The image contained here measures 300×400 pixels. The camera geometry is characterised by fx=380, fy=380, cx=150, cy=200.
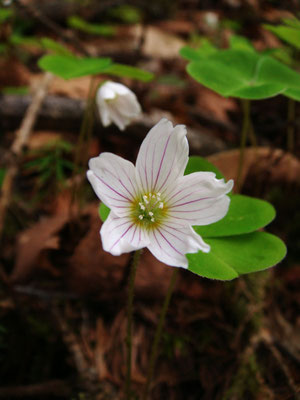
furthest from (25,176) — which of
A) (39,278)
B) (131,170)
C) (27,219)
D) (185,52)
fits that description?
(131,170)

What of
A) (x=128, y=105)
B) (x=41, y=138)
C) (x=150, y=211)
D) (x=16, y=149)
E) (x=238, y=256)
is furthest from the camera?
(x=41, y=138)

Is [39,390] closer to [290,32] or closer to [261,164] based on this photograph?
[261,164]

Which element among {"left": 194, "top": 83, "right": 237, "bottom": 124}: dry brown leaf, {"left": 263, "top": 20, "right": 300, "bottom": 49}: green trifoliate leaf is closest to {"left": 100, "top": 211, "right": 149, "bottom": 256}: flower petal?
{"left": 263, "top": 20, "right": 300, "bottom": 49}: green trifoliate leaf

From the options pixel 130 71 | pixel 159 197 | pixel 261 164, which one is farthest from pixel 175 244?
pixel 261 164

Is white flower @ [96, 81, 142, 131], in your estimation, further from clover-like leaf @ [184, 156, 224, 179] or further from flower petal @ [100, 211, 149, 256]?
flower petal @ [100, 211, 149, 256]

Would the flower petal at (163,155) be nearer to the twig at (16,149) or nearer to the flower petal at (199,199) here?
the flower petal at (199,199)

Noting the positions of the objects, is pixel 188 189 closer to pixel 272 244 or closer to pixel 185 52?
pixel 272 244

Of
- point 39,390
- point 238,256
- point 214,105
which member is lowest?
point 39,390
